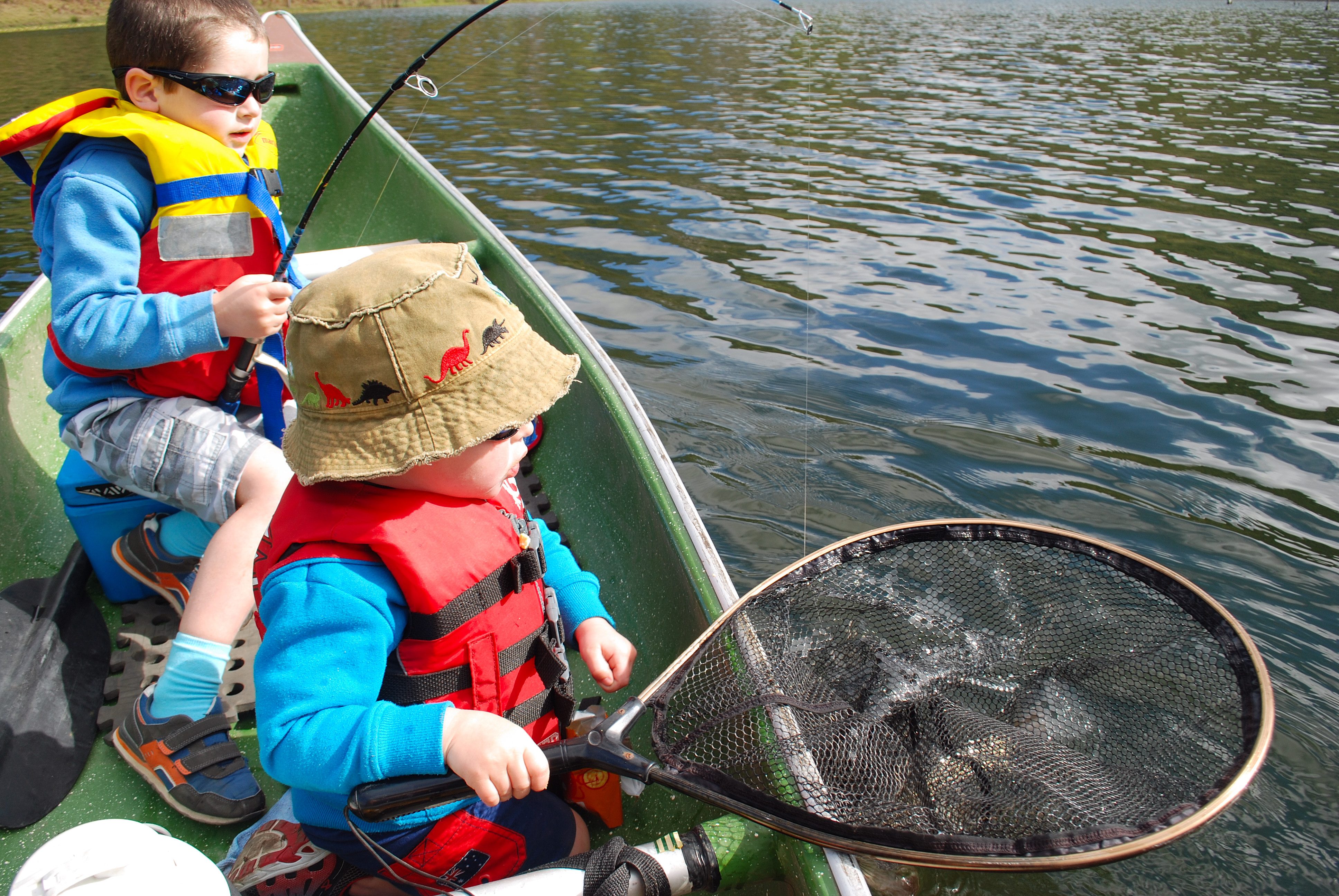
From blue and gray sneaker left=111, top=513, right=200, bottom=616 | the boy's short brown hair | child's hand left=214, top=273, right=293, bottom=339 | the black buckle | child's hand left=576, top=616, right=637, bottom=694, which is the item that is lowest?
blue and gray sneaker left=111, top=513, right=200, bottom=616

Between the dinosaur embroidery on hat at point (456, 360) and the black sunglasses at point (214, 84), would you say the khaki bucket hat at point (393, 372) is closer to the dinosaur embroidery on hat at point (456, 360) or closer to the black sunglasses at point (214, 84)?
the dinosaur embroidery on hat at point (456, 360)

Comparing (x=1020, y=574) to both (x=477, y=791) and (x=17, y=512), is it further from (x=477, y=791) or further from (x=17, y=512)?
(x=17, y=512)

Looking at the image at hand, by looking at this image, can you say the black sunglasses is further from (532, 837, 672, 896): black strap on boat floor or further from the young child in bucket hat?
(532, 837, 672, 896): black strap on boat floor

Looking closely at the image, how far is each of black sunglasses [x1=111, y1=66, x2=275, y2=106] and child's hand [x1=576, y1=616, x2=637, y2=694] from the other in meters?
1.89

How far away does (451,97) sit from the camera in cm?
1725

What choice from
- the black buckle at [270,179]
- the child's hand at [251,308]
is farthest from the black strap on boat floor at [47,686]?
the black buckle at [270,179]

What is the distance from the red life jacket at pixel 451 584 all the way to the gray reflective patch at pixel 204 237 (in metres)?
1.25

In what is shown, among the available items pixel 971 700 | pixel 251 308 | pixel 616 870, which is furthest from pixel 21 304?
pixel 971 700

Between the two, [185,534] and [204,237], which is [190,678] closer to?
[185,534]

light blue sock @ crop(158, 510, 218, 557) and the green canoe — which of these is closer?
the green canoe

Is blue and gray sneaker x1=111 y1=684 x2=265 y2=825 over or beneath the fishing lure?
beneath

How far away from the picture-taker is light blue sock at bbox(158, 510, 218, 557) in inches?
112

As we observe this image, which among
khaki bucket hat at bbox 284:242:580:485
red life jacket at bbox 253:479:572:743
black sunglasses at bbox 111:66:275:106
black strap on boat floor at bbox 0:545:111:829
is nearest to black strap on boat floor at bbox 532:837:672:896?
red life jacket at bbox 253:479:572:743

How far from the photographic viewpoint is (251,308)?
2438 mm
